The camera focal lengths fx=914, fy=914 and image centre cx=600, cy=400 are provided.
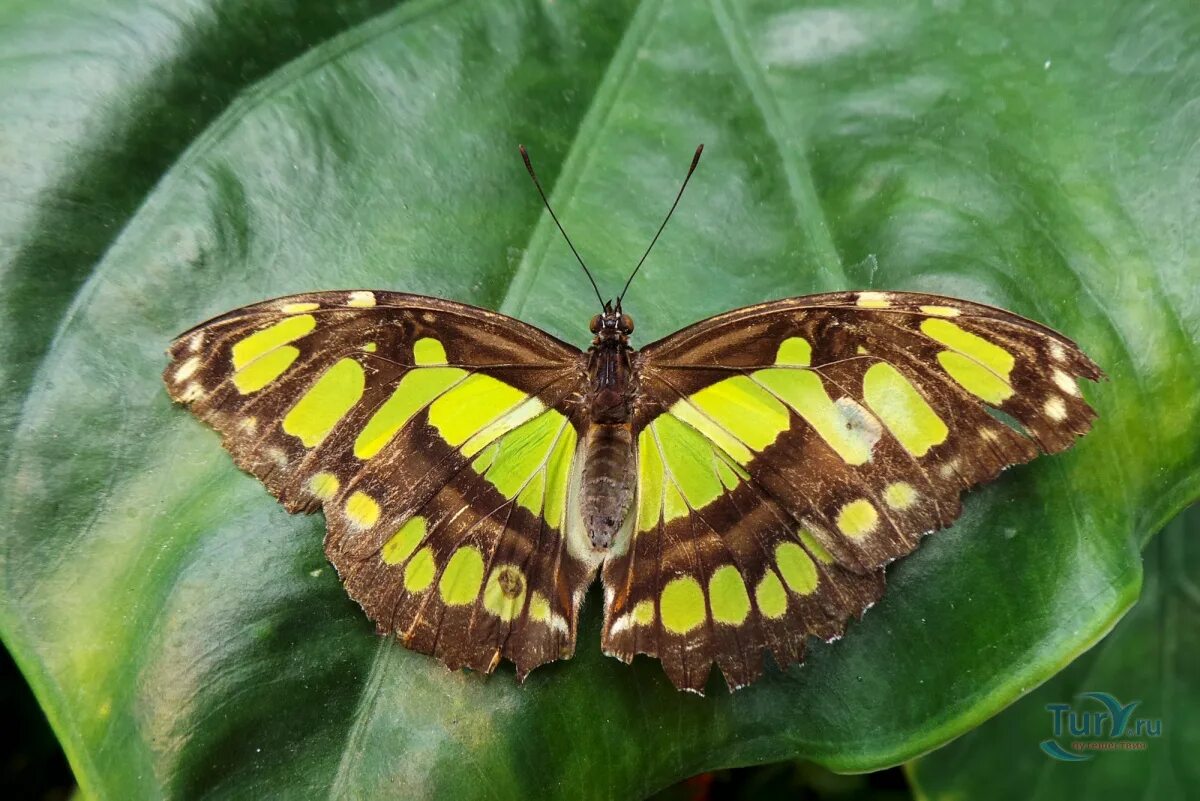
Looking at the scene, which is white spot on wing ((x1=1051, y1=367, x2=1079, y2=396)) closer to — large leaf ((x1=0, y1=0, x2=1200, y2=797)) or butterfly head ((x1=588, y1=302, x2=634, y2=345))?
large leaf ((x1=0, y1=0, x2=1200, y2=797))

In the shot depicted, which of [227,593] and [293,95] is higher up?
[293,95]

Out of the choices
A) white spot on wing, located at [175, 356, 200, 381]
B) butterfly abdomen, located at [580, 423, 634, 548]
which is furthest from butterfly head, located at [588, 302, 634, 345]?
white spot on wing, located at [175, 356, 200, 381]

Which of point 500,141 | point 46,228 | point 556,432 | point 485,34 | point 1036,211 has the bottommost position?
point 556,432

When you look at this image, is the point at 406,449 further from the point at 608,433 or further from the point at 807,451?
the point at 807,451

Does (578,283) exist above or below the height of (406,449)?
above

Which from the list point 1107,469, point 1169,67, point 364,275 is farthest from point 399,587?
point 1169,67

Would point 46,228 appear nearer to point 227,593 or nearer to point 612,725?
point 227,593

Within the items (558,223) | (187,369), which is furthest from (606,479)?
(187,369)

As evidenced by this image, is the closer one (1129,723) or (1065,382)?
(1065,382)
